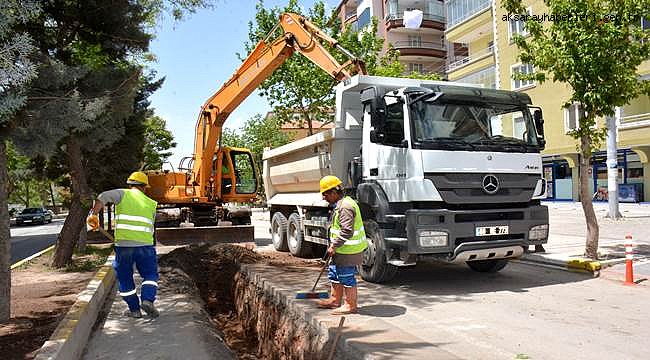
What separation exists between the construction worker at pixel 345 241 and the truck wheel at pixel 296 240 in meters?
4.85

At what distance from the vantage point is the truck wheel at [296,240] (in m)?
10.4

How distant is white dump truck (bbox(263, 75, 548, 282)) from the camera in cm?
642

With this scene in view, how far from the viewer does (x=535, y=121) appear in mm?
7449

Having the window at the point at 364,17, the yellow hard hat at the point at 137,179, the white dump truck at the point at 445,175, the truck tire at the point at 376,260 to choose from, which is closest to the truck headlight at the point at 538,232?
the white dump truck at the point at 445,175

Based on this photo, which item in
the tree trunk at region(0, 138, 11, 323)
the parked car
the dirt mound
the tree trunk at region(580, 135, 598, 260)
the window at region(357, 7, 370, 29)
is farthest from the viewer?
the window at region(357, 7, 370, 29)

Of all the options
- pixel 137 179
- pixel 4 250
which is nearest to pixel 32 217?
pixel 4 250

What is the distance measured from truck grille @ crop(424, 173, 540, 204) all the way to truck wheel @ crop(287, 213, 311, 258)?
451 cm

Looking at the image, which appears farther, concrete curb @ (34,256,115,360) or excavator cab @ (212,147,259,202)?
excavator cab @ (212,147,259,202)

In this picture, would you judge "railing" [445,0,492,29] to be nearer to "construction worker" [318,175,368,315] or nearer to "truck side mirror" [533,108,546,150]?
"truck side mirror" [533,108,546,150]

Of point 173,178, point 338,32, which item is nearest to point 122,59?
point 173,178

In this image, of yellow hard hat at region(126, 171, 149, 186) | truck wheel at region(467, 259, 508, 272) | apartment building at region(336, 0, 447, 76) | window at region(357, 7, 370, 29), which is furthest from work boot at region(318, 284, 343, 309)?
window at region(357, 7, 370, 29)

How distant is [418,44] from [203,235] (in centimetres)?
3455

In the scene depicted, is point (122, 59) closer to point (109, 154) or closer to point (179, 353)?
point (109, 154)

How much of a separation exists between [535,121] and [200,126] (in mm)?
9140
